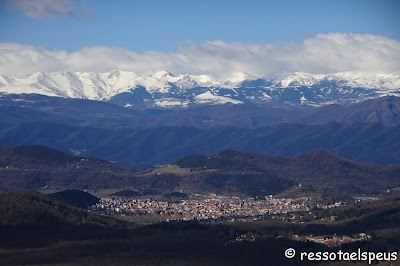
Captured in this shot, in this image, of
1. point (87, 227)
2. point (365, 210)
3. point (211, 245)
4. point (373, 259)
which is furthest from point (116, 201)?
point (373, 259)

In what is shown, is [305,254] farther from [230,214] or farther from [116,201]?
[116,201]

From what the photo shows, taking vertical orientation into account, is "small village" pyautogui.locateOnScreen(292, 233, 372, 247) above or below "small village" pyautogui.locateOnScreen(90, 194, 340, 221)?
below

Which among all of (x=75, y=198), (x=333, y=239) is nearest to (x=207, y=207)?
→ (x=75, y=198)

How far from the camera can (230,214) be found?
165 m

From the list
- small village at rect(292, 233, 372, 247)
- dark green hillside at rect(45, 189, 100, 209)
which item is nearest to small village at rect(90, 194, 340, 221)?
dark green hillside at rect(45, 189, 100, 209)

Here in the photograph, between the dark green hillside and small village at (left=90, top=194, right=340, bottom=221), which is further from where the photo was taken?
the dark green hillside

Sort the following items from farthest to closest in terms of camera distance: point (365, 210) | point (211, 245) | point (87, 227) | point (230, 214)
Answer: point (230, 214) < point (365, 210) < point (87, 227) < point (211, 245)

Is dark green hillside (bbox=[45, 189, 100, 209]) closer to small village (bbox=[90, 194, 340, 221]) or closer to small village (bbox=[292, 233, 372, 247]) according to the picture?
small village (bbox=[90, 194, 340, 221])

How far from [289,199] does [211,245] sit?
296 feet

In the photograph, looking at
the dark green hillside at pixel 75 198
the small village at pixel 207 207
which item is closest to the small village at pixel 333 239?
the small village at pixel 207 207

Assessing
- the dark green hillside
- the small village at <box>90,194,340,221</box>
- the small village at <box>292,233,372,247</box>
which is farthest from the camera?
the dark green hillside

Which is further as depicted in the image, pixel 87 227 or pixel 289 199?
pixel 289 199

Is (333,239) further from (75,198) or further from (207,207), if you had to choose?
(75,198)

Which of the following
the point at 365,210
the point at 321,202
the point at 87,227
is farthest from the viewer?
the point at 321,202
